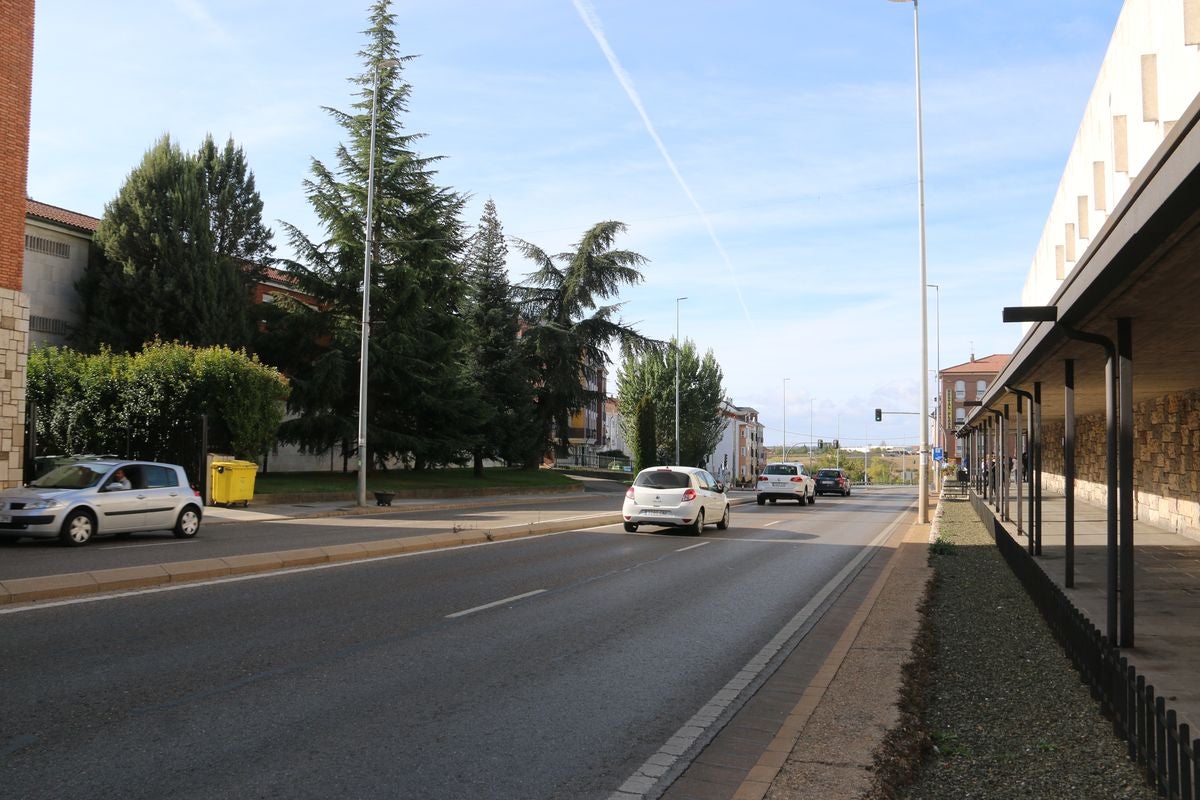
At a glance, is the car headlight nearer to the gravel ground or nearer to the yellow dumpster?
the yellow dumpster

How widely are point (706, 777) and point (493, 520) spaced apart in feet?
60.8

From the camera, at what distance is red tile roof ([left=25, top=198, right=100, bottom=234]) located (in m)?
37.4

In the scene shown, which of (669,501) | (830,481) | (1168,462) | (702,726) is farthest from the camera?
(830,481)

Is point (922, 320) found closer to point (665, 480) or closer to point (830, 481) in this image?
point (665, 480)

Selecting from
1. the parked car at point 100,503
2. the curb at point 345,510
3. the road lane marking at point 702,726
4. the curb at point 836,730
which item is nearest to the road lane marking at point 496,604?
the road lane marking at point 702,726

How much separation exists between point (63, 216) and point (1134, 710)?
4477cm

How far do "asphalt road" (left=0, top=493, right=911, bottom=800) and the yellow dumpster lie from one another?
12.9 metres

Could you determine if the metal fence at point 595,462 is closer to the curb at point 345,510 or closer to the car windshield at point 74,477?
the curb at point 345,510

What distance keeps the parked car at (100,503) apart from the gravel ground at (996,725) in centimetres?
1361

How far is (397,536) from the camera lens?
18156 millimetres

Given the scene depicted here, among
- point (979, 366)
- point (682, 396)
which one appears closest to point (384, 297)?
point (682, 396)

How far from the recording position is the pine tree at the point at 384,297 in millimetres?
37156

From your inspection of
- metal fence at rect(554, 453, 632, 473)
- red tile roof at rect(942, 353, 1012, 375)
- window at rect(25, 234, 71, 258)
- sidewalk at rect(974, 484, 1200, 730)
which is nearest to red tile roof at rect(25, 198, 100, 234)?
window at rect(25, 234, 71, 258)

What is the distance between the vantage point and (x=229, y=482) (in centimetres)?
2481
